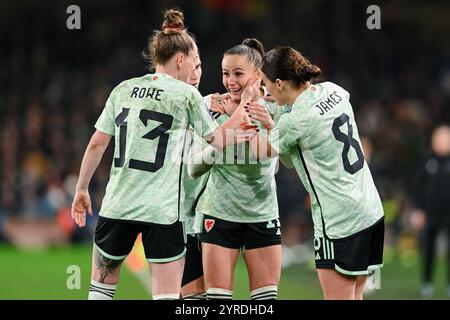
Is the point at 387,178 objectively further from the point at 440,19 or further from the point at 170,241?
the point at 170,241

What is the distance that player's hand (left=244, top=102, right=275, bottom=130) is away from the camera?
229 inches

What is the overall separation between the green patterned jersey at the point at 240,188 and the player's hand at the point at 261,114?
0.33 metres

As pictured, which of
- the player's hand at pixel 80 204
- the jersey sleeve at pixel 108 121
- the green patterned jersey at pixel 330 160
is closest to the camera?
the green patterned jersey at pixel 330 160

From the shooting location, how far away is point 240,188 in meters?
6.17

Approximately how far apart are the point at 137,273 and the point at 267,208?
22.3 ft

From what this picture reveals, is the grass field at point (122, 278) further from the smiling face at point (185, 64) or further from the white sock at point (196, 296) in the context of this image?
the smiling face at point (185, 64)

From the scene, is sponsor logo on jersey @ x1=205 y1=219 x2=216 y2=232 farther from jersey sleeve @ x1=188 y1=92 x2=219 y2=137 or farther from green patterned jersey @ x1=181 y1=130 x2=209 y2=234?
jersey sleeve @ x1=188 y1=92 x2=219 y2=137

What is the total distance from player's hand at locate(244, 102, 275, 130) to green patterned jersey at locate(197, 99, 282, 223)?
331 millimetres

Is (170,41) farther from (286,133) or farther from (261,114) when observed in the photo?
(286,133)

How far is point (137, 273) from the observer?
41.7 ft

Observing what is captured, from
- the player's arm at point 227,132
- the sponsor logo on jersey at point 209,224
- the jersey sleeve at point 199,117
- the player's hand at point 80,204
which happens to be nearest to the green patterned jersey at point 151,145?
the jersey sleeve at point 199,117

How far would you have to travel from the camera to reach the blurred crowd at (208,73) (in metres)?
17.4

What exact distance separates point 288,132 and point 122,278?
7043mm
